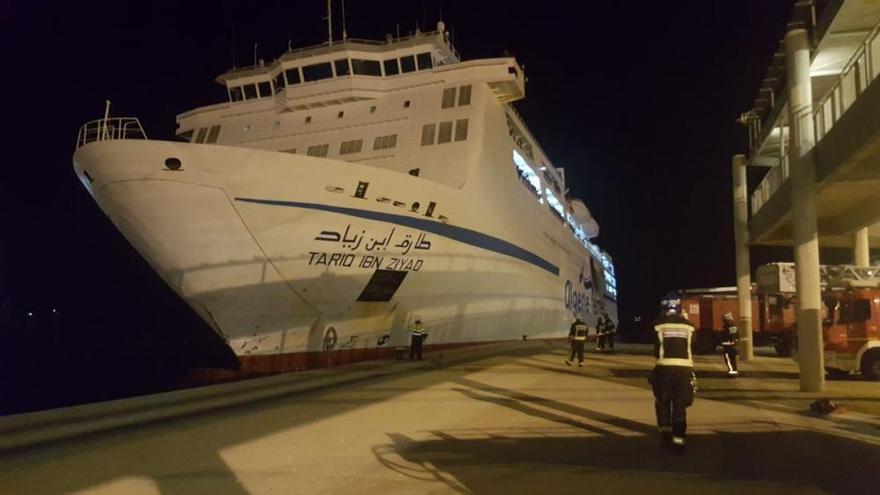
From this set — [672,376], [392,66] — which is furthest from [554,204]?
[672,376]

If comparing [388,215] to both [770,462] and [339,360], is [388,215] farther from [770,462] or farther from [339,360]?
[770,462]

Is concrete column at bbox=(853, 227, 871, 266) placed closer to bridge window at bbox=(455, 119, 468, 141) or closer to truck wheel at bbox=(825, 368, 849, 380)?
truck wheel at bbox=(825, 368, 849, 380)

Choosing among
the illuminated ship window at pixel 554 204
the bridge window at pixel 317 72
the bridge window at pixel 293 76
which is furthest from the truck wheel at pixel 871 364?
the illuminated ship window at pixel 554 204

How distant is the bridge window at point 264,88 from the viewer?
24.9 m

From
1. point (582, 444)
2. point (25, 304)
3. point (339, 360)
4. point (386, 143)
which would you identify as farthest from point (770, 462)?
point (25, 304)

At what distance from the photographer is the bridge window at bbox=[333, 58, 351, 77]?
22.8 meters

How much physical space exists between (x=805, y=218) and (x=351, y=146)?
47.4 ft

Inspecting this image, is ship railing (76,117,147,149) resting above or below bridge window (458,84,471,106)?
below

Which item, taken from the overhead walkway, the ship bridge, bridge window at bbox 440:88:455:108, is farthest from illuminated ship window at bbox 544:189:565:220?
the overhead walkway

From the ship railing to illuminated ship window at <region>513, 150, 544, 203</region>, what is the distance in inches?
556

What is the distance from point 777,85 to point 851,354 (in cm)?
697

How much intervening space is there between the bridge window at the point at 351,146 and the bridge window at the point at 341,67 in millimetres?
2549

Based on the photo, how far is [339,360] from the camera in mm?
17375

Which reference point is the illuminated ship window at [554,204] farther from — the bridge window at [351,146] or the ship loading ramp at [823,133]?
the ship loading ramp at [823,133]
